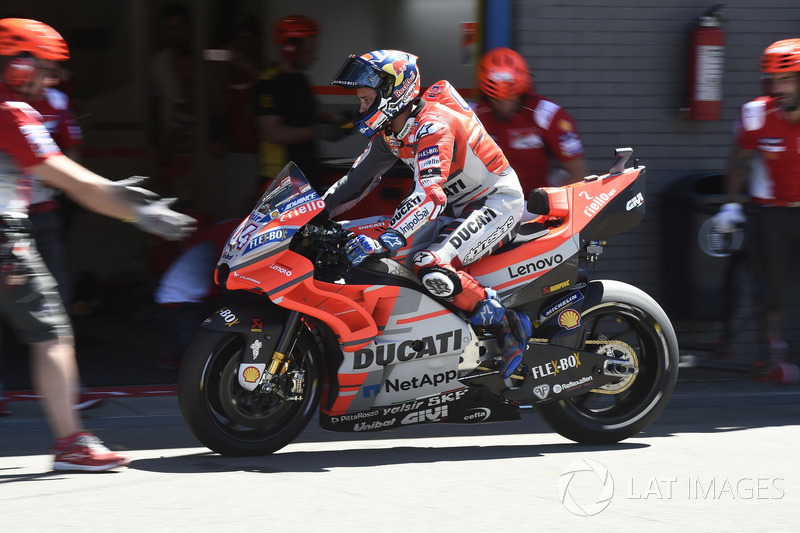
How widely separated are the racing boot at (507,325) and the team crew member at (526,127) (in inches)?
60.5

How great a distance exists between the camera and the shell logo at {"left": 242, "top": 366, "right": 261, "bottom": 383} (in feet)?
17.7

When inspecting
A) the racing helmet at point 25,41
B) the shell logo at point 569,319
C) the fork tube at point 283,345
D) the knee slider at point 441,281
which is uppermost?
the racing helmet at point 25,41

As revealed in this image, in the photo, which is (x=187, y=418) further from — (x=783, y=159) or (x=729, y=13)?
(x=729, y=13)

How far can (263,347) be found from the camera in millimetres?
5422

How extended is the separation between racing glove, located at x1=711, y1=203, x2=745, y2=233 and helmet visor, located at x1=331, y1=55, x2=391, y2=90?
3.11 metres

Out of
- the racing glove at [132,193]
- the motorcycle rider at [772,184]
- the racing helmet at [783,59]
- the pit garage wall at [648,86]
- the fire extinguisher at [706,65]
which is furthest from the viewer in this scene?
the fire extinguisher at [706,65]

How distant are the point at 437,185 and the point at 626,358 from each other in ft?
4.82

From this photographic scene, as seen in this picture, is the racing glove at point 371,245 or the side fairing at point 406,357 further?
the side fairing at point 406,357

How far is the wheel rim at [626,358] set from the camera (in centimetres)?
612

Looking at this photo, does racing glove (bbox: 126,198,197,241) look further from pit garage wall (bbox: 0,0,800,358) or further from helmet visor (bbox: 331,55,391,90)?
pit garage wall (bbox: 0,0,800,358)

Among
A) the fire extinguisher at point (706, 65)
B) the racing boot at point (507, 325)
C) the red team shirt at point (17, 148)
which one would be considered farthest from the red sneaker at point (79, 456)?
the fire extinguisher at point (706, 65)

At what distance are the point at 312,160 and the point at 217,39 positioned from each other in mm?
3723

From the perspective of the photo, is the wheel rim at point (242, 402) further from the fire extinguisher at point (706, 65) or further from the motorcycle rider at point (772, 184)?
the fire extinguisher at point (706, 65)

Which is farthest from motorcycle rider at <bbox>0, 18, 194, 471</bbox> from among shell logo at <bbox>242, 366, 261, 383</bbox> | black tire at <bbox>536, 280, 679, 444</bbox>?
black tire at <bbox>536, 280, 679, 444</bbox>
